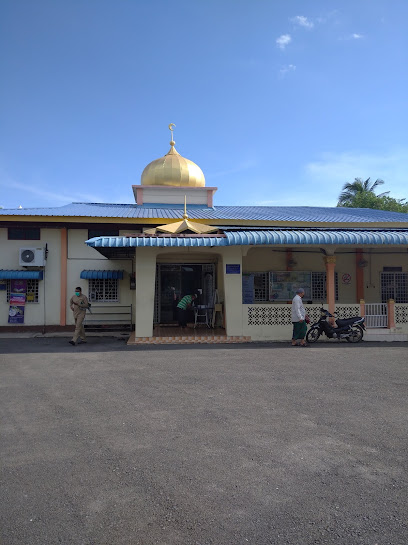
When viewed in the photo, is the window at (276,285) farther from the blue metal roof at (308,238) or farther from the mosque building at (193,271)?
the blue metal roof at (308,238)

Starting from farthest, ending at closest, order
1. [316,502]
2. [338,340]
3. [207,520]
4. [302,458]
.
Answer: [338,340] < [302,458] < [316,502] < [207,520]

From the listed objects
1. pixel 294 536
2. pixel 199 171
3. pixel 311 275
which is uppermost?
pixel 199 171

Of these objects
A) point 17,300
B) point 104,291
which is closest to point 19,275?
point 17,300

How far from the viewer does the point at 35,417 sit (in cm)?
476

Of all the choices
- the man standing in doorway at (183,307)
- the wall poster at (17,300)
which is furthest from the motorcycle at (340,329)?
the wall poster at (17,300)

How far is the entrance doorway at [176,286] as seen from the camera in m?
14.5

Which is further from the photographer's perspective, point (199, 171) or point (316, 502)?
point (199, 171)

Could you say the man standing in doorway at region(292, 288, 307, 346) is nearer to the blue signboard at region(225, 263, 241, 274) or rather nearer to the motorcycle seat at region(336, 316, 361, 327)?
the motorcycle seat at region(336, 316, 361, 327)

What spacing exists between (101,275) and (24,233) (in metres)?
3.00

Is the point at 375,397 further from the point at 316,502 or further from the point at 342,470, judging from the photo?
the point at 316,502

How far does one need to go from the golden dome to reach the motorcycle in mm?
10076

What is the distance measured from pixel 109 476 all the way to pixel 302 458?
1.63 metres

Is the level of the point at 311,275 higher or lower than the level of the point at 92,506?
higher

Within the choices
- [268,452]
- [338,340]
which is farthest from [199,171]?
[268,452]
